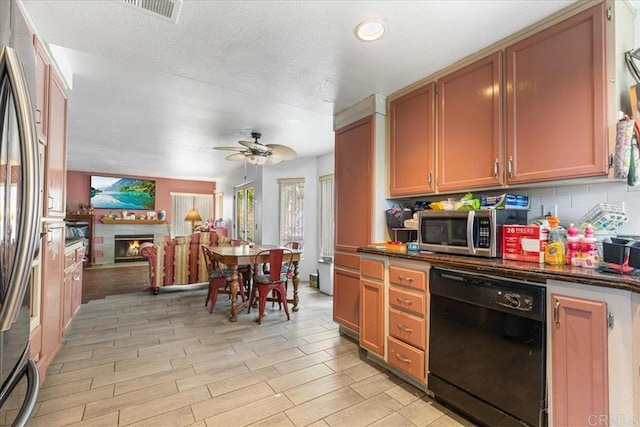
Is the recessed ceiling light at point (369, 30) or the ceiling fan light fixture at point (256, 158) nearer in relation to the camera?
the recessed ceiling light at point (369, 30)

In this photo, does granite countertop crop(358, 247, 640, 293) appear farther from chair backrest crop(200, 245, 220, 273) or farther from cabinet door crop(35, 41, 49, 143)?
chair backrest crop(200, 245, 220, 273)

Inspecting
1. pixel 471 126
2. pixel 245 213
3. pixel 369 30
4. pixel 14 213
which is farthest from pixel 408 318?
pixel 245 213

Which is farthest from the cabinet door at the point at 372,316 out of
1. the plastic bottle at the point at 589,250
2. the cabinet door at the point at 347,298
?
the plastic bottle at the point at 589,250

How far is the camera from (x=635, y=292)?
1.14 m

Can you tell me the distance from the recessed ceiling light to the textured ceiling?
5 cm

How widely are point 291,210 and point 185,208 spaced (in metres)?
4.65

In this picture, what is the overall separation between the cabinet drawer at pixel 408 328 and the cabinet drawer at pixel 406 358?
0.14 feet

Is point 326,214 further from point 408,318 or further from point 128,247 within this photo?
point 128,247

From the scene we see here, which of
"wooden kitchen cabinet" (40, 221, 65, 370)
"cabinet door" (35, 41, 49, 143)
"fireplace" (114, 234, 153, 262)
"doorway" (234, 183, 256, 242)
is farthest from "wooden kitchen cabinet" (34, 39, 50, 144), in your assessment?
"fireplace" (114, 234, 153, 262)

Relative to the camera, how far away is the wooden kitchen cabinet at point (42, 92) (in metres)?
1.80

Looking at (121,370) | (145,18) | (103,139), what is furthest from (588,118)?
(103,139)

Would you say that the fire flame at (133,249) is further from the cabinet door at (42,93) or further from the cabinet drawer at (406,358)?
the cabinet drawer at (406,358)

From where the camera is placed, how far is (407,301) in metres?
2.06

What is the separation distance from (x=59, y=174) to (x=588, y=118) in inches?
141
